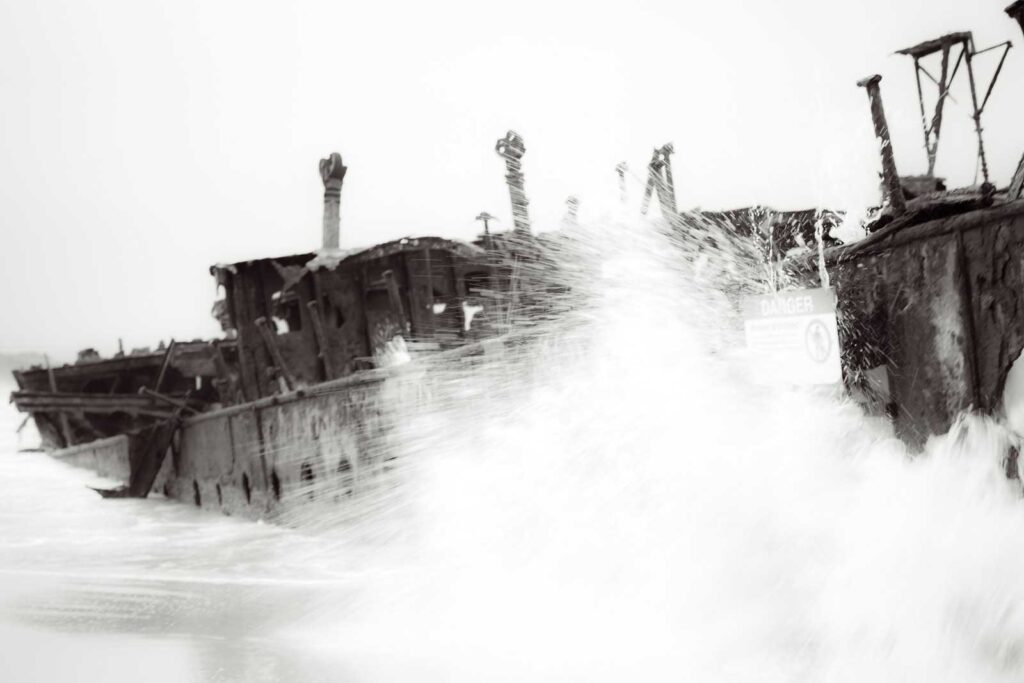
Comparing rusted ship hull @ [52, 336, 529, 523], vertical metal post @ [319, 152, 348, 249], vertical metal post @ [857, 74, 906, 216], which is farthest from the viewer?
vertical metal post @ [319, 152, 348, 249]

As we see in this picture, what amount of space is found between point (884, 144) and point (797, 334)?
1208mm

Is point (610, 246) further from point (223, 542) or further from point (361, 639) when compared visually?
Result: point (223, 542)

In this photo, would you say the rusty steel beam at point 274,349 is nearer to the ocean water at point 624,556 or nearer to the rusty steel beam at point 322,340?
the rusty steel beam at point 322,340

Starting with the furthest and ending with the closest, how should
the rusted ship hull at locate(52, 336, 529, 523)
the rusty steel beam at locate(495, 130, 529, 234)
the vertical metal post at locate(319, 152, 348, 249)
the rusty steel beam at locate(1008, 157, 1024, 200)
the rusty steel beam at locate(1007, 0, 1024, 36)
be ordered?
the vertical metal post at locate(319, 152, 348, 249), the rusty steel beam at locate(495, 130, 529, 234), the rusted ship hull at locate(52, 336, 529, 523), the rusty steel beam at locate(1007, 0, 1024, 36), the rusty steel beam at locate(1008, 157, 1024, 200)

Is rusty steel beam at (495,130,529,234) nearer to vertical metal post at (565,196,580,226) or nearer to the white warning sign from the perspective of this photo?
vertical metal post at (565,196,580,226)

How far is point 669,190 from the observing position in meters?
11.6

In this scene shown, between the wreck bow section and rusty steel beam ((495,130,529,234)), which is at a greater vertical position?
rusty steel beam ((495,130,529,234))

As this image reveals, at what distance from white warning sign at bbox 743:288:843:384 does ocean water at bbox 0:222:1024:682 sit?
33cm

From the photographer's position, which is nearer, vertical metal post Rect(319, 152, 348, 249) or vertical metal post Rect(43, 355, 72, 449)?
vertical metal post Rect(319, 152, 348, 249)

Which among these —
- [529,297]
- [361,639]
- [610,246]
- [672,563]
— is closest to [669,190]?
[529,297]

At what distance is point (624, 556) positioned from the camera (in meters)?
5.67

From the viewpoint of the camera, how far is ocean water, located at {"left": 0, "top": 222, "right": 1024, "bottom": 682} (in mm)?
4031

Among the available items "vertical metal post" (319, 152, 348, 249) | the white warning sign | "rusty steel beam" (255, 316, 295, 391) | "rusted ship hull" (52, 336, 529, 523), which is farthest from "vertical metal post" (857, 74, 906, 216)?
"vertical metal post" (319, 152, 348, 249)

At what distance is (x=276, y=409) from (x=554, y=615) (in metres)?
7.31
